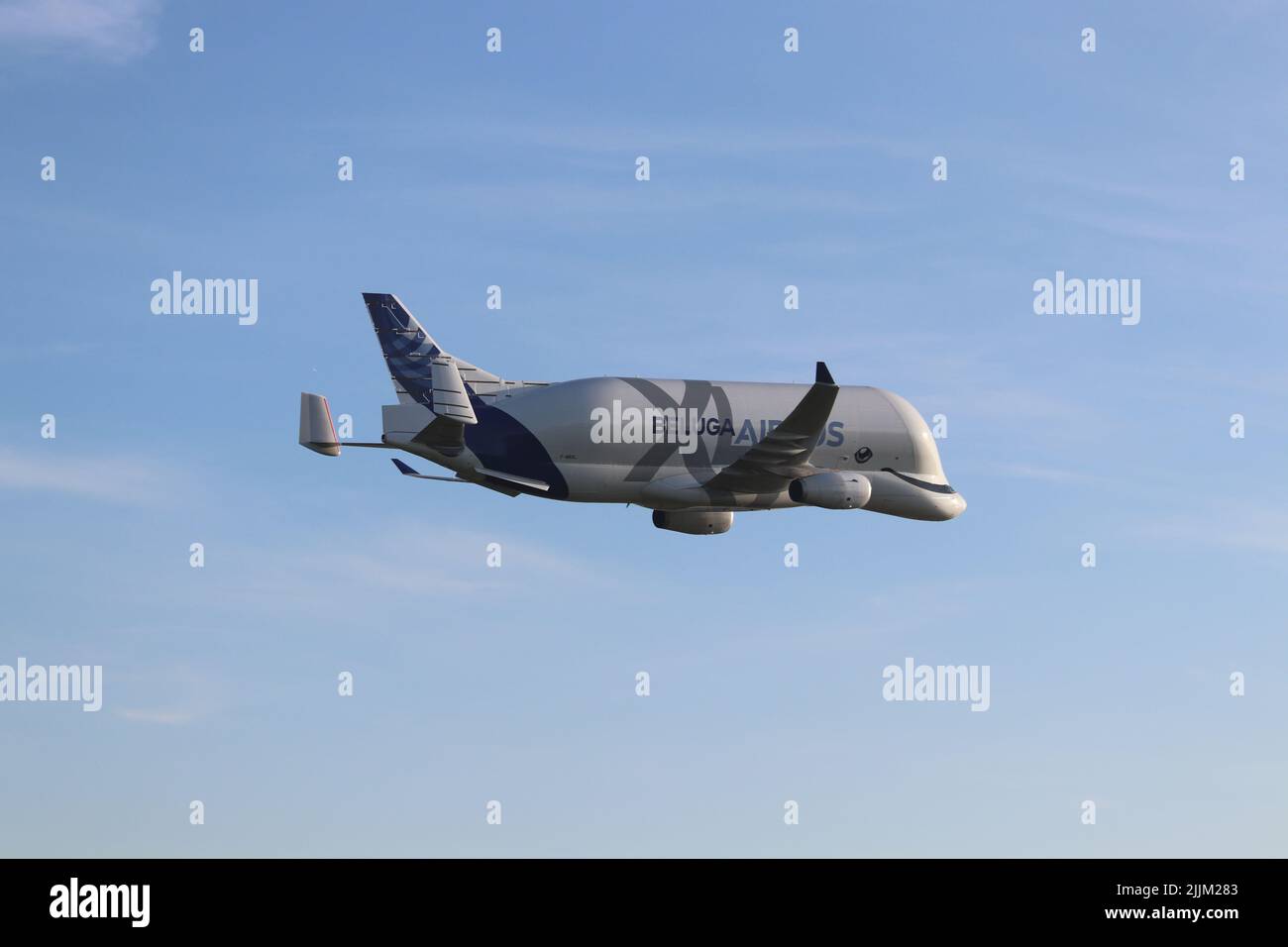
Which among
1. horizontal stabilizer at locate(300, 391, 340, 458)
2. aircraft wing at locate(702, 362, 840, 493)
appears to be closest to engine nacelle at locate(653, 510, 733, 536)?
aircraft wing at locate(702, 362, 840, 493)

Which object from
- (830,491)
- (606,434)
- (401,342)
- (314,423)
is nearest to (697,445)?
(606,434)

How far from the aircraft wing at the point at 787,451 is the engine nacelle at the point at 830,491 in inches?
19.6

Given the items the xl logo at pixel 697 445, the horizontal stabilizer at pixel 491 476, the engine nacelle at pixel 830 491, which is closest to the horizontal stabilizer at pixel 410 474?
the horizontal stabilizer at pixel 491 476

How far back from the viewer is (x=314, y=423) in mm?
71625

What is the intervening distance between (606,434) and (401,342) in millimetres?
9361

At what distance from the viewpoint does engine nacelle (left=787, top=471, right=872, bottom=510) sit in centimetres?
7656

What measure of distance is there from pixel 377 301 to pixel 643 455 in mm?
12748

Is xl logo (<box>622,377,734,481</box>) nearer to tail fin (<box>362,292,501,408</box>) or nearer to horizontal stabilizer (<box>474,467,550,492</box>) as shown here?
horizontal stabilizer (<box>474,467,550,492</box>)

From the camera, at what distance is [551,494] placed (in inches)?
2943

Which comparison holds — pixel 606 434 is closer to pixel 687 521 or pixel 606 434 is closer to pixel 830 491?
pixel 687 521
